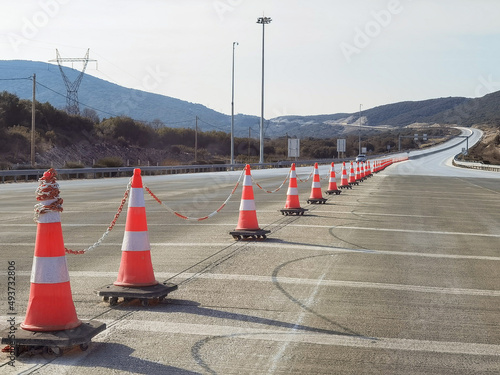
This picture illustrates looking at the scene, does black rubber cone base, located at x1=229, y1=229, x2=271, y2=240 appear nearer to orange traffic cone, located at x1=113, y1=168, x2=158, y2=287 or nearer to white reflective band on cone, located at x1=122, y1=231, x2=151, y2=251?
orange traffic cone, located at x1=113, y1=168, x2=158, y2=287

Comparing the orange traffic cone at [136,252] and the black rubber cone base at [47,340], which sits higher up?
the orange traffic cone at [136,252]

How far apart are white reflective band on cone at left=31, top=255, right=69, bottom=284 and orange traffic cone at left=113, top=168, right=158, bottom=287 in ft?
5.05

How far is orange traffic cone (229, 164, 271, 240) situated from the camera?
12.0m

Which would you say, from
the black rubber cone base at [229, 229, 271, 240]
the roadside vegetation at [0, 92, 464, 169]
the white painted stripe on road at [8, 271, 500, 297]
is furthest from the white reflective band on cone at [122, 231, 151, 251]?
the roadside vegetation at [0, 92, 464, 169]

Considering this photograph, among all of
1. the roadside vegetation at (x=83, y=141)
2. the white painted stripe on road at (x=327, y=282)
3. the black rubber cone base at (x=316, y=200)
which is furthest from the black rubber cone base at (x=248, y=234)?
the roadside vegetation at (x=83, y=141)

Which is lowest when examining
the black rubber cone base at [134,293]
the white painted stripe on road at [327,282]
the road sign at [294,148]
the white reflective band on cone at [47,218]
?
the white painted stripe on road at [327,282]

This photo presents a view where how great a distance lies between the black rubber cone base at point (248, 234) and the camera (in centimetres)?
1194

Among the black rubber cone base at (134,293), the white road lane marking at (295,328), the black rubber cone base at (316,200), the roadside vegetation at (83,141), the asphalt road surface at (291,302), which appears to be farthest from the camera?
the roadside vegetation at (83,141)

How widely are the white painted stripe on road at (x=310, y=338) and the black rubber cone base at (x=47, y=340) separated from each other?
67 cm

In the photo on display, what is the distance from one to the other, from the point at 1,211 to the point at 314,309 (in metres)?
13.1

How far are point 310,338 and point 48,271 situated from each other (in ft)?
7.23

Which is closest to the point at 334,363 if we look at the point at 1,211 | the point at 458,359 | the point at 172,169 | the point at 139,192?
the point at 458,359

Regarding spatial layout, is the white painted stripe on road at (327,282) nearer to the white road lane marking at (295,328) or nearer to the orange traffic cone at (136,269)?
the white road lane marking at (295,328)

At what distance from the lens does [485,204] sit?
73.8 ft
